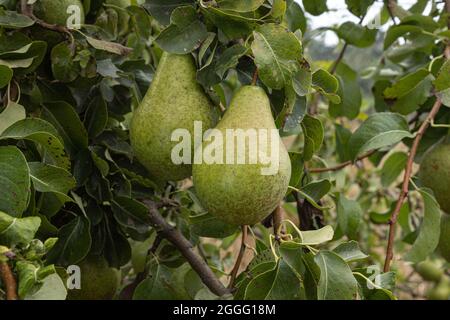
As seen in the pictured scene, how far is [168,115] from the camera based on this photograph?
1.02 m

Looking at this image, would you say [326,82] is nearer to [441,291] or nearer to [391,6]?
[391,6]

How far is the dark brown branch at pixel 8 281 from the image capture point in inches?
29.9

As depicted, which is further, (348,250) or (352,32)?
(352,32)

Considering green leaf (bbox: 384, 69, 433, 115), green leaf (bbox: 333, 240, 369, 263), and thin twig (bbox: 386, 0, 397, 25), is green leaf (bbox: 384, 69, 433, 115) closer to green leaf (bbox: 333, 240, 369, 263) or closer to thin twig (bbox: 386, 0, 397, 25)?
thin twig (bbox: 386, 0, 397, 25)

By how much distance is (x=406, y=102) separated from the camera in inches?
60.4

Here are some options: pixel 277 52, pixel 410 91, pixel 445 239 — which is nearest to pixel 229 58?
pixel 277 52

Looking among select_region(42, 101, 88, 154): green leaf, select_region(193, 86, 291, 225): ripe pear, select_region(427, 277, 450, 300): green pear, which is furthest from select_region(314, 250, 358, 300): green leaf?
select_region(427, 277, 450, 300): green pear

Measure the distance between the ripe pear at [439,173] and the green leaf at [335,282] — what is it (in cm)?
52

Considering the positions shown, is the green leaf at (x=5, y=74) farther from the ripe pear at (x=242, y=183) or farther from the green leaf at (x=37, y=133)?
the ripe pear at (x=242, y=183)

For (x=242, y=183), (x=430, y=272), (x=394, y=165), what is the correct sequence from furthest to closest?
(x=430, y=272) < (x=394, y=165) < (x=242, y=183)

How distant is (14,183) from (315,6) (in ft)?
3.04

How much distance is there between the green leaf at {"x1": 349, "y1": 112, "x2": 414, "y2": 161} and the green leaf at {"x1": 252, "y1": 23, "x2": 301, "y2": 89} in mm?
412
